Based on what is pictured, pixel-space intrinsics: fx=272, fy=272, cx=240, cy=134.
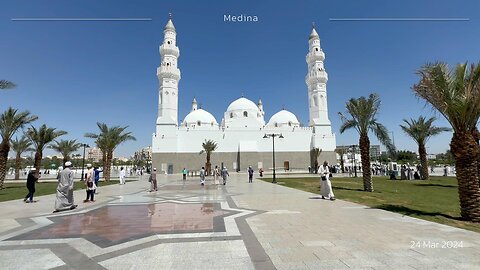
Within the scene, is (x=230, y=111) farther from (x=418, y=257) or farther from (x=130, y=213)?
(x=418, y=257)

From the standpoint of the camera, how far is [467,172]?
753 centimetres

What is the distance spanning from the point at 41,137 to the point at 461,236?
33.2 m

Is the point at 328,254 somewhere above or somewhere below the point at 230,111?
below

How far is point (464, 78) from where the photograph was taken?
25.3ft

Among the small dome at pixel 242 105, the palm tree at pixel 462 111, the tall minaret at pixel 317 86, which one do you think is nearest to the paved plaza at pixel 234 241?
the palm tree at pixel 462 111

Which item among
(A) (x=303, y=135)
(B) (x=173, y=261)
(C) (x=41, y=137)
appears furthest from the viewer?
(A) (x=303, y=135)

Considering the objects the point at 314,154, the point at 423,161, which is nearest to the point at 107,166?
the point at 423,161

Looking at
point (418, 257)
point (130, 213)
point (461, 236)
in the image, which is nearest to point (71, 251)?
point (130, 213)

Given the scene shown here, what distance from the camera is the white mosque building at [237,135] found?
4475cm

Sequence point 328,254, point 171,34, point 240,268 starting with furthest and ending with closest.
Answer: point 171,34
point 328,254
point 240,268

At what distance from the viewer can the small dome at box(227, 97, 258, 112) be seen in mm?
54906

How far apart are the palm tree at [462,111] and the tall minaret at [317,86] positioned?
134ft

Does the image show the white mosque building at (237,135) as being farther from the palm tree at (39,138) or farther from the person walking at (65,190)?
the person walking at (65,190)

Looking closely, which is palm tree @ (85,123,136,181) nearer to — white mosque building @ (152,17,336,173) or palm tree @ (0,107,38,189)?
palm tree @ (0,107,38,189)
